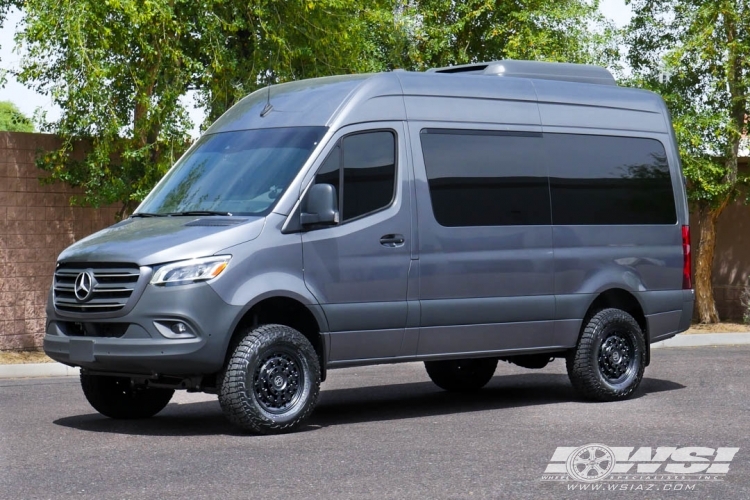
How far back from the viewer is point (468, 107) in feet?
34.7

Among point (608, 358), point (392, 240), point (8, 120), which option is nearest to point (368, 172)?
point (392, 240)

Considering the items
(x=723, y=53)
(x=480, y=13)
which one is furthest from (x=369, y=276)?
(x=480, y=13)

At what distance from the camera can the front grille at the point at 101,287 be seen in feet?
29.1

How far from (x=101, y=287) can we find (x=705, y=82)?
1582cm

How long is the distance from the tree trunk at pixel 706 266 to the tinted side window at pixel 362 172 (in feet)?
44.5

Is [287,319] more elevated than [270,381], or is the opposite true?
[287,319]

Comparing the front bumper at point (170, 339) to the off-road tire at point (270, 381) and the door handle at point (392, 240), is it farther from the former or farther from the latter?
the door handle at point (392, 240)

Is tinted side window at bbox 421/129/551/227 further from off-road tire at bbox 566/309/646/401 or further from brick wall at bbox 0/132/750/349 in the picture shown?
→ brick wall at bbox 0/132/750/349

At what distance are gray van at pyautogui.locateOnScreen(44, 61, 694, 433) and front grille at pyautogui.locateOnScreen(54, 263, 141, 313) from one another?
14 mm

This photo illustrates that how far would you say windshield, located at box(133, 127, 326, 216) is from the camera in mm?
9414

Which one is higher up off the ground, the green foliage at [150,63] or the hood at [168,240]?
the green foliage at [150,63]

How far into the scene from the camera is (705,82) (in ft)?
73.6

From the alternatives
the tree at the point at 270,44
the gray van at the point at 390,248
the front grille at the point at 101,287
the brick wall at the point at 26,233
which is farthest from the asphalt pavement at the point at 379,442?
the tree at the point at 270,44

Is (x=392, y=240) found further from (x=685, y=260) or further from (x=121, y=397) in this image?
(x=685, y=260)
